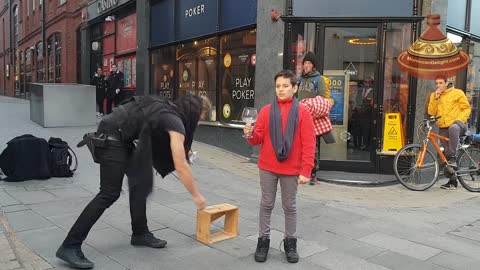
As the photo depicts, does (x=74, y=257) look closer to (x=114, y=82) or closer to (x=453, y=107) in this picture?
(x=453, y=107)

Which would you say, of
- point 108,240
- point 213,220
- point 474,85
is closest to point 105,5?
point 474,85

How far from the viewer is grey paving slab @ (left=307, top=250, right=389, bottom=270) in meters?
4.22

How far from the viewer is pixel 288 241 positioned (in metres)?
4.31

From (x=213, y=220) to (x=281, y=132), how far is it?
3.76 ft

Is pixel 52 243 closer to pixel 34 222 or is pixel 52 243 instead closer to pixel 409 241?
pixel 34 222

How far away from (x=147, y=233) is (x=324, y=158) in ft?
16.0

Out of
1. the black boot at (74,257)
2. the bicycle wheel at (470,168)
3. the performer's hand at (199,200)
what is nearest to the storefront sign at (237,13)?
the bicycle wheel at (470,168)

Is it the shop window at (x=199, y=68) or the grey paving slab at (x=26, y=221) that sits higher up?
the shop window at (x=199, y=68)

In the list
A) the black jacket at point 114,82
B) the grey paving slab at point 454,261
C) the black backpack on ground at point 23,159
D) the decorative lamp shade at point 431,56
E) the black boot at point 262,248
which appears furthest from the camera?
the black jacket at point 114,82

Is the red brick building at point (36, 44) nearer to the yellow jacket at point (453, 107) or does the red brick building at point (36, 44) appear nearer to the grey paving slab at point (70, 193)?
the grey paving slab at point (70, 193)

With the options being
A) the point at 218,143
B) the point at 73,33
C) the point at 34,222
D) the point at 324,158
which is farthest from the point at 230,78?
the point at 73,33

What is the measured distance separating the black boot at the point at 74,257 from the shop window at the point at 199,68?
6842 millimetres

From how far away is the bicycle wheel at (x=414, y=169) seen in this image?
766 cm

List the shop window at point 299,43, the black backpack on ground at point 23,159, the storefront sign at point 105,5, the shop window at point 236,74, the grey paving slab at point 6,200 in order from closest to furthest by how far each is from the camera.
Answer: the grey paving slab at point 6,200 < the black backpack on ground at point 23,159 < the shop window at point 299,43 < the shop window at point 236,74 < the storefront sign at point 105,5
